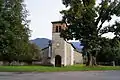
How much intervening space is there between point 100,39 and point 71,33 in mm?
5897

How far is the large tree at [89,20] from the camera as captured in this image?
199 feet

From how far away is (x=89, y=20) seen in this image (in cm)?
6184

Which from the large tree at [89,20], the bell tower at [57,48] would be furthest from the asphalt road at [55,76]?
the bell tower at [57,48]

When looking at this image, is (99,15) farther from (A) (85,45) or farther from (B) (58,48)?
(B) (58,48)

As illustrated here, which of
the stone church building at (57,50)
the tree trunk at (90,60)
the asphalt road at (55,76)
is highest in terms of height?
the stone church building at (57,50)

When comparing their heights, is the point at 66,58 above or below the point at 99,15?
below

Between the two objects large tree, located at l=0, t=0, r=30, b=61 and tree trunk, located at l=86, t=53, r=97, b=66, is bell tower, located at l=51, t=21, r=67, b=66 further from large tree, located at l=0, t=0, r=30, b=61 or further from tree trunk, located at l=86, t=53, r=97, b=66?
large tree, located at l=0, t=0, r=30, b=61

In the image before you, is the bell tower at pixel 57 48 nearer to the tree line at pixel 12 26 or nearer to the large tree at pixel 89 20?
the large tree at pixel 89 20

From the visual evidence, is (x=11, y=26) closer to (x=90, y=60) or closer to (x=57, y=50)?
(x=90, y=60)

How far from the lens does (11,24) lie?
3531cm

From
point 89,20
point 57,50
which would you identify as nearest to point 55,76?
point 89,20

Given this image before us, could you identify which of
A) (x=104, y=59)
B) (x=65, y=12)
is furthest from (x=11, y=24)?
(x=104, y=59)

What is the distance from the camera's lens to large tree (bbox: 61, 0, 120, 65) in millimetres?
60719

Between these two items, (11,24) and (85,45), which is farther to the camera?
(85,45)
